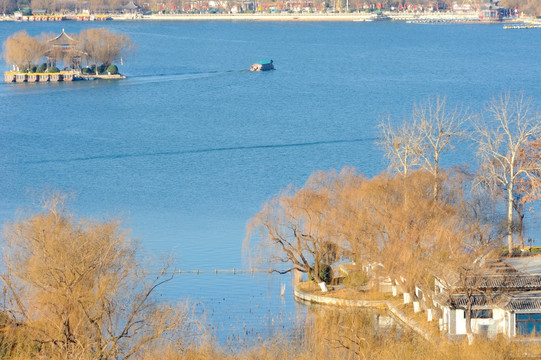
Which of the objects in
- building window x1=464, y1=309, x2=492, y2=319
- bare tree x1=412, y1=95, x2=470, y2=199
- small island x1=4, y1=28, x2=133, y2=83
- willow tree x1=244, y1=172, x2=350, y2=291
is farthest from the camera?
small island x1=4, y1=28, x2=133, y2=83

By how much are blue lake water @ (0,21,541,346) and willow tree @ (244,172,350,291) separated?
60cm

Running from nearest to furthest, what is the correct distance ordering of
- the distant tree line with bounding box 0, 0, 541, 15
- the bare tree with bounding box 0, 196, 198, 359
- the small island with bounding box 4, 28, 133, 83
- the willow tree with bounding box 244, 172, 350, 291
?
the bare tree with bounding box 0, 196, 198, 359 < the willow tree with bounding box 244, 172, 350, 291 < the small island with bounding box 4, 28, 133, 83 < the distant tree line with bounding box 0, 0, 541, 15

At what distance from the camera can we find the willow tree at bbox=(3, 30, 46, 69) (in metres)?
53.4

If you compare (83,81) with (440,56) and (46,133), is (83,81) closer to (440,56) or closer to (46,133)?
(46,133)

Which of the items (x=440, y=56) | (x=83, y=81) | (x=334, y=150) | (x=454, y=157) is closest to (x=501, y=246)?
(x=454, y=157)

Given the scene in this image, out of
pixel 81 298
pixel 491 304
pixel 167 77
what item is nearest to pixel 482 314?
pixel 491 304

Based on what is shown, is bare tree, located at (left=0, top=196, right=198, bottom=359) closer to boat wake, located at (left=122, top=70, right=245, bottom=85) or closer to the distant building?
the distant building

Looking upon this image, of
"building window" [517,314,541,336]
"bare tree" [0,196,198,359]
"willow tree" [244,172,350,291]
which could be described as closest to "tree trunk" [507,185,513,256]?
"willow tree" [244,172,350,291]

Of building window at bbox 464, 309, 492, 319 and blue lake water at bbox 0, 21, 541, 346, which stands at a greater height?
building window at bbox 464, 309, 492, 319

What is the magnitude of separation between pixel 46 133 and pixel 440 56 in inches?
1473

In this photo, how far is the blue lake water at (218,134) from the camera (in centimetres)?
2314

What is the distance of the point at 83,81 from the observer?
54.8 m

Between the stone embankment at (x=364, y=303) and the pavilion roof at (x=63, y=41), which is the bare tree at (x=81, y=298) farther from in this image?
the pavilion roof at (x=63, y=41)

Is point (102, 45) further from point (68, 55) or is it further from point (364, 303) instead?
point (364, 303)
